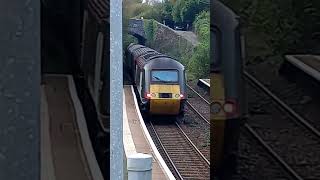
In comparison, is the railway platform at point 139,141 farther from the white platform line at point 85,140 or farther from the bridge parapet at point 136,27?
the white platform line at point 85,140

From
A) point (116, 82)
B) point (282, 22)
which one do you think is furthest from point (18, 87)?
point (282, 22)

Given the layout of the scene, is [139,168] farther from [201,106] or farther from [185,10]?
[201,106]

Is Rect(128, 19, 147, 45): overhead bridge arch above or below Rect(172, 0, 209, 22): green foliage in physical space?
below

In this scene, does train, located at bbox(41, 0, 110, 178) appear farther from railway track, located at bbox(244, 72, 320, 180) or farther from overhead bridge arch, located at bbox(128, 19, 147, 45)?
overhead bridge arch, located at bbox(128, 19, 147, 45)

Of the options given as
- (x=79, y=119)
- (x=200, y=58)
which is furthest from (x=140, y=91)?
(x=79, y=119)

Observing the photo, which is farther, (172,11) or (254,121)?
(172,11)

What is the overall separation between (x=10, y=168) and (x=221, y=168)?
543mm

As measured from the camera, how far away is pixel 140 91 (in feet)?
39.1

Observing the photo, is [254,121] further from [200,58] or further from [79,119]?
[200,58]

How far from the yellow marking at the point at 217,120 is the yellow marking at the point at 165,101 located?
11.3 metres

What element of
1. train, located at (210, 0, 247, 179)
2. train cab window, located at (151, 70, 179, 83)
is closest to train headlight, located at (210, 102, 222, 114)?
train, located at (210, 0, 247, 179)

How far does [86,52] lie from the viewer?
5.10 feet

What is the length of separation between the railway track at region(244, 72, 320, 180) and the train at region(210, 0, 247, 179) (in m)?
0.03

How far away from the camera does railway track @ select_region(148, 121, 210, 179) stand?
848 cm
